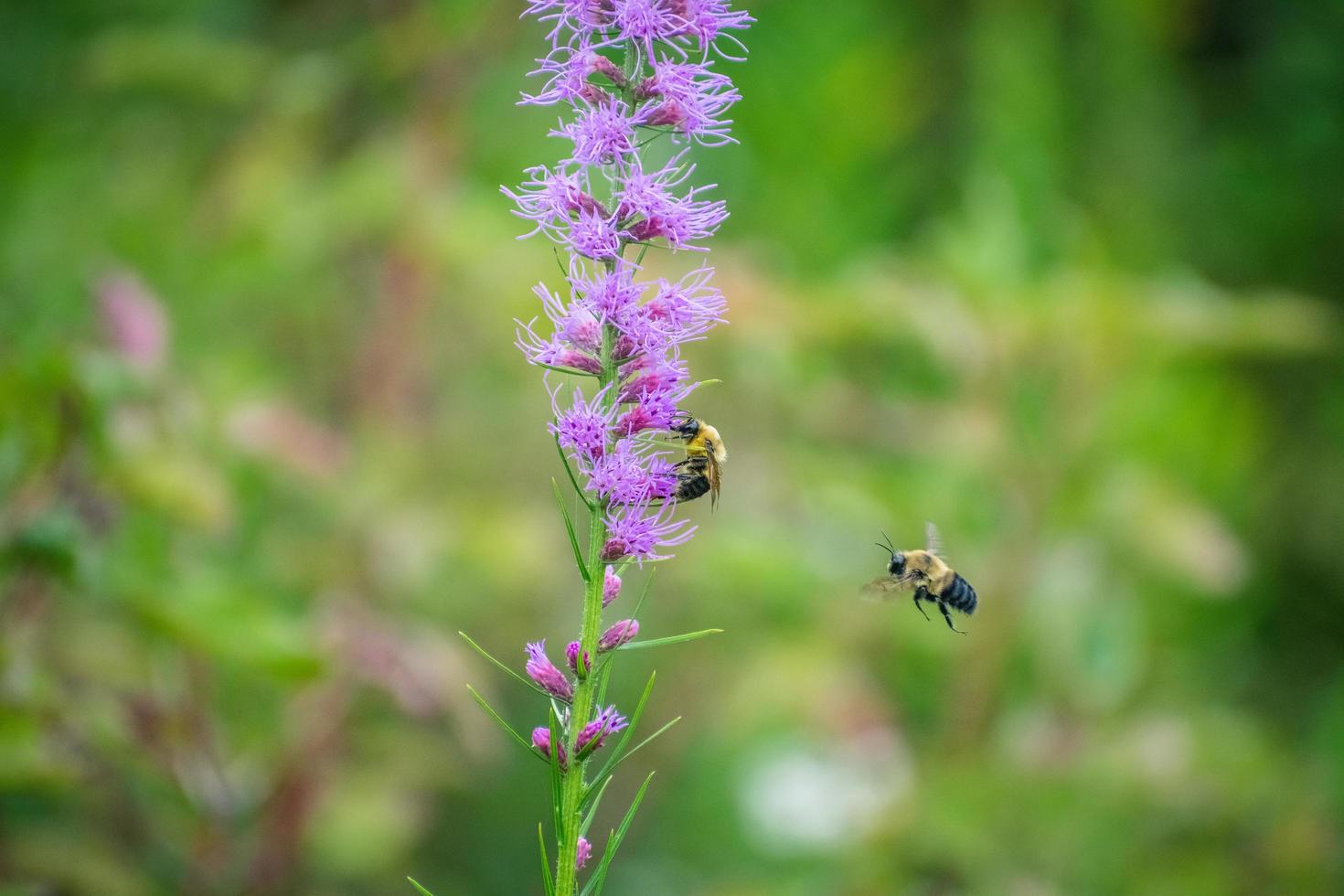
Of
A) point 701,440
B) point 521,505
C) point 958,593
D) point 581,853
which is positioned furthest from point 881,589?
point 521,505

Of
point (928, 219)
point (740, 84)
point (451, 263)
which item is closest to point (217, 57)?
point (451, 263)

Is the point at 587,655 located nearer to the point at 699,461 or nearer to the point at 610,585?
the point at 610,585

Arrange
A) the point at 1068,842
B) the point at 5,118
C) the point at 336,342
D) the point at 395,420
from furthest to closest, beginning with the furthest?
the point at 5,118, the point at 336,342, the point at 395,420, the point at 1068,842

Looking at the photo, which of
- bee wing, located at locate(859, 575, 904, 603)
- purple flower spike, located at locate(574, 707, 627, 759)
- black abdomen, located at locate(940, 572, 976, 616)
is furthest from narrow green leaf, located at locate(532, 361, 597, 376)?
black abdomen, located at locate(940, 572, 976, 616)

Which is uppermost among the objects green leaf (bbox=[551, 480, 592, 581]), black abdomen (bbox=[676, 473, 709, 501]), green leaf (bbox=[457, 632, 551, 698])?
black abdomen (bbox=[676, 473, 709, 501])

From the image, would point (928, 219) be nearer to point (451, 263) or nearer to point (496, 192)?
point (496, 192)

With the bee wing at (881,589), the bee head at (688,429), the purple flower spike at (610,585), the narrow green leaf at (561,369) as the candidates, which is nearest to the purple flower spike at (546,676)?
the purple flower spike at (610,585)

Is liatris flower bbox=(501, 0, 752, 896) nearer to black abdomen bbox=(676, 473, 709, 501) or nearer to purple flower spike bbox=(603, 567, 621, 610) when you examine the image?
purple flower spike bbox=(603, 567, 621, 610)
